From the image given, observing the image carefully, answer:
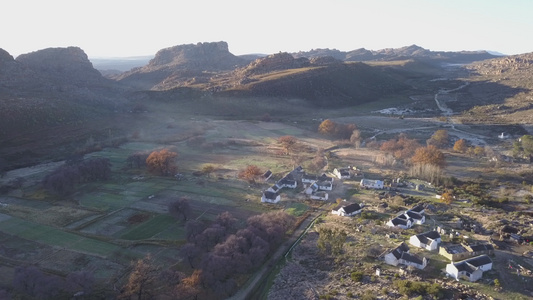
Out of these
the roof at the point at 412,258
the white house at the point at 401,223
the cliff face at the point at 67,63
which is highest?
the cliff face at the point at 67,63

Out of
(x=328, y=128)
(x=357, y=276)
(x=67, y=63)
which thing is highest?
(x=67, y=63)

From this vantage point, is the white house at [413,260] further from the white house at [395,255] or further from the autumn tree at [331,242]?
the autumn tree at [331,242]

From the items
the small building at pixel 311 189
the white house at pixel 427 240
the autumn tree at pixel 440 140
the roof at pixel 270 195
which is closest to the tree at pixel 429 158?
the small building at pixel 311 189

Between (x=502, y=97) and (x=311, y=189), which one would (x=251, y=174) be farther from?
(x=502, y=97)

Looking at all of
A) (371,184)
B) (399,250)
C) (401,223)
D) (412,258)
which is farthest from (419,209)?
(412,258)

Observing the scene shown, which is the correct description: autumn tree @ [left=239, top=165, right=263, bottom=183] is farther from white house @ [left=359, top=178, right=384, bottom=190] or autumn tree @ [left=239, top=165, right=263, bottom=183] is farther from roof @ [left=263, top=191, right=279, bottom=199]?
white house @ [left=359, top=178, right=384, bottom=190]

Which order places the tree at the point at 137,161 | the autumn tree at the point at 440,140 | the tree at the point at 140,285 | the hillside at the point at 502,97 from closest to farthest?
the tree at the point at 140,285, the tree at the point at 137,161, the autumn tree at the point at 440,140, the hillside at the point at 502,97

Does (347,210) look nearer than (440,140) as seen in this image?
Yes

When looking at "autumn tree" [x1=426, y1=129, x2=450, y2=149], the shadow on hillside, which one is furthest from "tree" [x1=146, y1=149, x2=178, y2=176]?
the shadow on hillside

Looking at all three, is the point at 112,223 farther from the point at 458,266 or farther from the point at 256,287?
the point at 458,266
